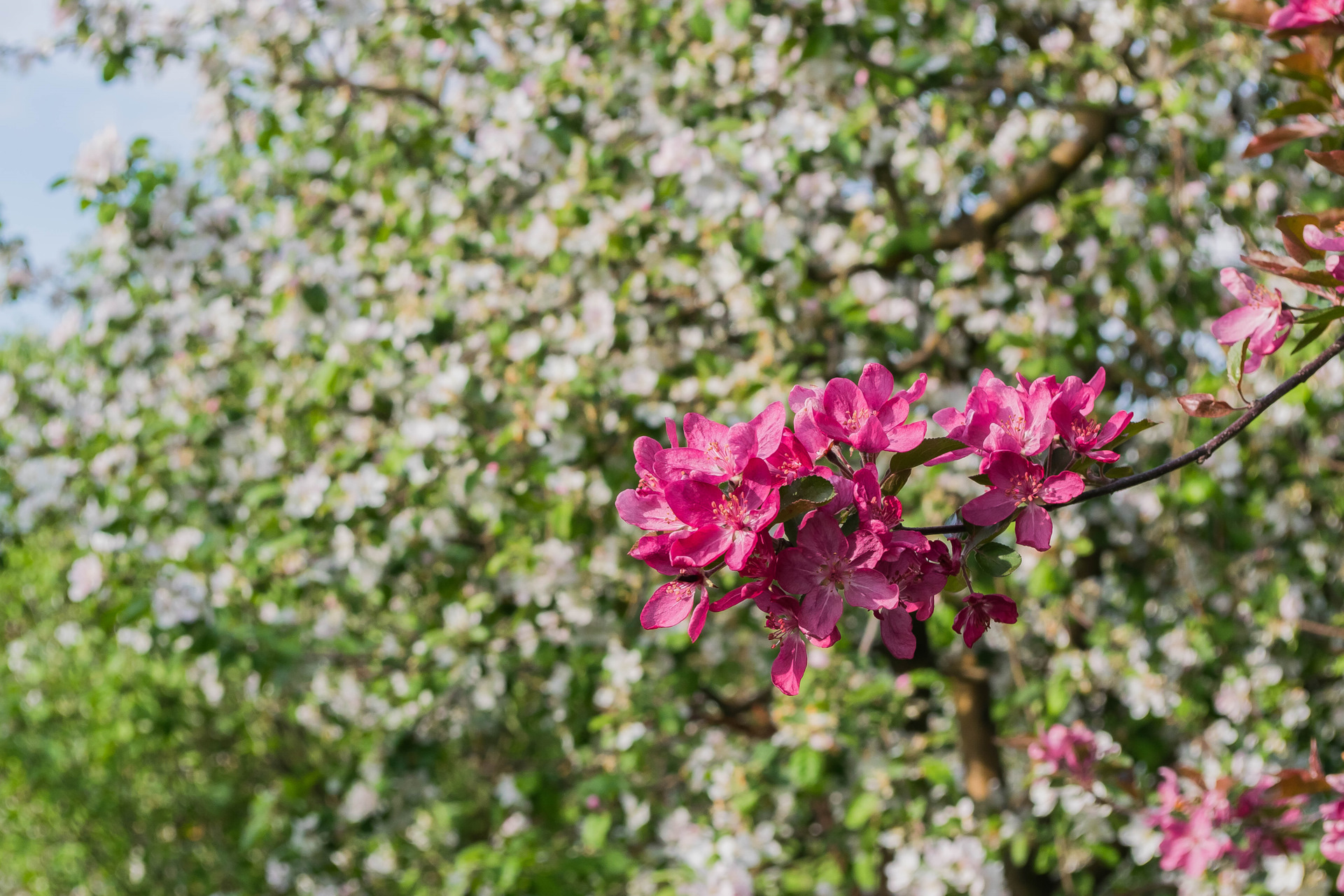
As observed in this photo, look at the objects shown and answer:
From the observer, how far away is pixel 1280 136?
1.19 metres

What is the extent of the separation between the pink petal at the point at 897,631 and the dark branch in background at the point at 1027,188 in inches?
80.5

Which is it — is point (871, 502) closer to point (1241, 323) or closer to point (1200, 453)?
point (1200, 453)

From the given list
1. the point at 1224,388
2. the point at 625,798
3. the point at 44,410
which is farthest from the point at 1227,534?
the point at 44,410

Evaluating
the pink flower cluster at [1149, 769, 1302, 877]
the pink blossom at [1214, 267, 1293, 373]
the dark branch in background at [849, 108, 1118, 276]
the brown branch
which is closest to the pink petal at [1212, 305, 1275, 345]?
the pink blossom at [1214, 267, 1293, 373]

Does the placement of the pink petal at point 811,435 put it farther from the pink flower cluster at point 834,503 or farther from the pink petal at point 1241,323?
the pink petal at point 1241,323

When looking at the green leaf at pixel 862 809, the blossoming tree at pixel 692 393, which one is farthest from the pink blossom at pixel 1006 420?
the green leaf at pixel 862 809

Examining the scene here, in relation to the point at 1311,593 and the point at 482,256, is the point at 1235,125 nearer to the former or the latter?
the point at 1311,593

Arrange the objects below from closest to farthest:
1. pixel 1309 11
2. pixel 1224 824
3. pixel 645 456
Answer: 1. pixel 645 456
2. pixel 1309 11
3. pixel 1224 824

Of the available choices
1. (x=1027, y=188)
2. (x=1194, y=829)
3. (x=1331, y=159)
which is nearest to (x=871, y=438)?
(x=1331, y=159)

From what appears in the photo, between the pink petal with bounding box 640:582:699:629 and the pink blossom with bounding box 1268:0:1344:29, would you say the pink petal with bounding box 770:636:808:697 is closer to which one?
the pink petal with bounding box 640:582:699:629

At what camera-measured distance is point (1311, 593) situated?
8.80ft

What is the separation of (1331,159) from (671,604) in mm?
661

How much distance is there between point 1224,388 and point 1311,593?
87 centimetres

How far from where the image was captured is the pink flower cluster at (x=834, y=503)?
770 mm
